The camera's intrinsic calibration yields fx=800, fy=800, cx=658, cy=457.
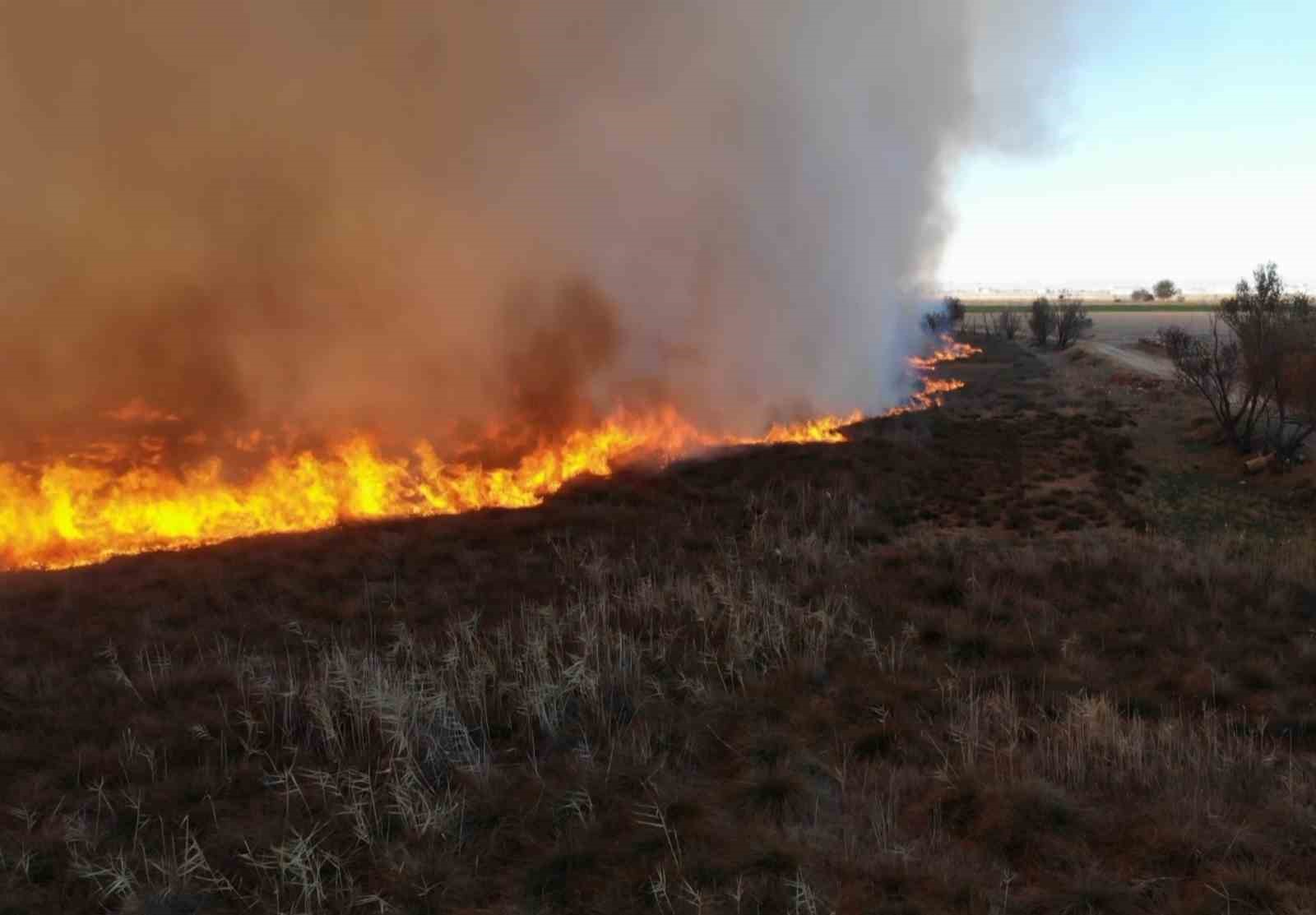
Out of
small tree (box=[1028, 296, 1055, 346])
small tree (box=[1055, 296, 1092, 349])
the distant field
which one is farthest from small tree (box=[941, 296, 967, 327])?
the distant field

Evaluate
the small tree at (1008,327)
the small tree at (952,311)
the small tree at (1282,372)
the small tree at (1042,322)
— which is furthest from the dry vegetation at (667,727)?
the small tree at (952,311)

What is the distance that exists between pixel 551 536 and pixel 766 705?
5997 mm

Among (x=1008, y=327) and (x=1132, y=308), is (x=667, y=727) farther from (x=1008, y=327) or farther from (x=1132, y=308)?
(x=1132, y=308)

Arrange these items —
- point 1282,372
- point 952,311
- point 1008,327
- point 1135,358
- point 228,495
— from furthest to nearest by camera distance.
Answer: point 952,311 < point 1008,327 < point 1135,358 < point 1282,372 < point 228,495

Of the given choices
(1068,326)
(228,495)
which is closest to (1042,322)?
(1068,326)

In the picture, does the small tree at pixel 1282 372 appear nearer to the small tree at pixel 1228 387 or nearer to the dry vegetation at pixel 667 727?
the small tree at pixel 1228 387

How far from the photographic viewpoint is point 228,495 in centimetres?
1224

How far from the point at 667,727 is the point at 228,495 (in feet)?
31.0

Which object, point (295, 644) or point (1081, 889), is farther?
point (295, 644)

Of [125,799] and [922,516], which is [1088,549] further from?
[125,799]

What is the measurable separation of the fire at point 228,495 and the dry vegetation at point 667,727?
4.11 feet

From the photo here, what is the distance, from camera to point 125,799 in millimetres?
4953

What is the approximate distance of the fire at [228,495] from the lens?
1127 cm

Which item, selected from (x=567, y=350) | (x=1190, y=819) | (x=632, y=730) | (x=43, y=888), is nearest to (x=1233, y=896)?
(x=1190, y=819)
